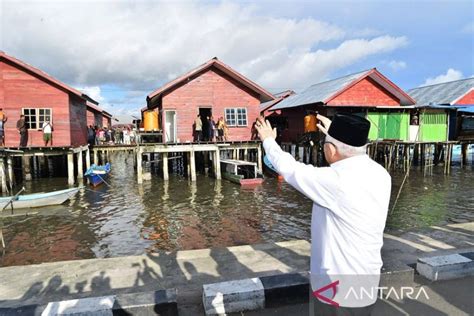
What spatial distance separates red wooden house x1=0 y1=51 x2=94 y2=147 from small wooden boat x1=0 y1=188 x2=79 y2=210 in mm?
5662

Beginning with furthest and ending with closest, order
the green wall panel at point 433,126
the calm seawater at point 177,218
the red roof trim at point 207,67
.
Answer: the green wall panel at point 433,126
the red roof trim at point 207,67
the calm seawater at point 177,218

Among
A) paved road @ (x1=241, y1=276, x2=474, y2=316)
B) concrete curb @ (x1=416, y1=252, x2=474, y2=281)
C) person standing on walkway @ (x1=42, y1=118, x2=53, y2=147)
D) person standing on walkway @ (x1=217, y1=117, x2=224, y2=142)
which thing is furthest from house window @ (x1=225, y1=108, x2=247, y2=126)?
paved road @ (x1=241, y1=276, x2=474, y2=316)

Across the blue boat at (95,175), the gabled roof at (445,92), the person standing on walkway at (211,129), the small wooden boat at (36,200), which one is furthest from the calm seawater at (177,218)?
the gabled roof at (445,92)

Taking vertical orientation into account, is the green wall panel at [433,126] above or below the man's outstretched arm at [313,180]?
above

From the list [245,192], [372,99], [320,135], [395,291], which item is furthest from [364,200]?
[372,99]

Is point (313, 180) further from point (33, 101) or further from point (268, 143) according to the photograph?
point (33, 101)

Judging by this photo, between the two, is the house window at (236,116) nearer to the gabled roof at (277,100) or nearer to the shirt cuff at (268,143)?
the gabled roof at (277,100)

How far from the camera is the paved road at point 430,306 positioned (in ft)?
12.0

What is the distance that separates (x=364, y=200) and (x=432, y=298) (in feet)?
8.83

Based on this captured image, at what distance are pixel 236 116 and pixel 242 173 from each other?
3.46 meters

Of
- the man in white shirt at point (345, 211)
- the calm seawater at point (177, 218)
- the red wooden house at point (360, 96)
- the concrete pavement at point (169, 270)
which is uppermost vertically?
the red wooden house at point (360, 96)

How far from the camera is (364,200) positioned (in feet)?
7.01

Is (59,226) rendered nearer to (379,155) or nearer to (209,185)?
(209,185)

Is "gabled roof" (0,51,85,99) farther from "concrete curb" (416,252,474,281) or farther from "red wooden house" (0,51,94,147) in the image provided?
"concrete curb" (416,252,474,281)
